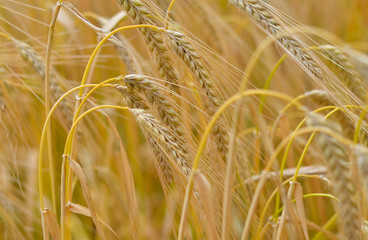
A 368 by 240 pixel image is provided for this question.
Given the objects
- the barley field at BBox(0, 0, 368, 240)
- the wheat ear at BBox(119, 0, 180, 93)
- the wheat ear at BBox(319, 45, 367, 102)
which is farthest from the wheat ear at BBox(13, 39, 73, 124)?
the wheat ear at BBox(319, 45, 367, 102)

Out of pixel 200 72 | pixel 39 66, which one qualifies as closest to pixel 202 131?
pixel 200 72

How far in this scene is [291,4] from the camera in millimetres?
2029

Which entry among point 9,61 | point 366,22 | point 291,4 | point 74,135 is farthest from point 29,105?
point 366,22

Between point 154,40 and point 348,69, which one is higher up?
Result: point 154,40

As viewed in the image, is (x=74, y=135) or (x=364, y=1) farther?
(x=364, y=1)

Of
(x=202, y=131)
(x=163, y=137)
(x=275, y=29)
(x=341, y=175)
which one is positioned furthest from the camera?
(x=202, y=131)

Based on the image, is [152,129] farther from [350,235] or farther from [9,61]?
[9,61]

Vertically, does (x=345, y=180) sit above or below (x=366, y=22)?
below

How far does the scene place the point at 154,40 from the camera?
0.81 m

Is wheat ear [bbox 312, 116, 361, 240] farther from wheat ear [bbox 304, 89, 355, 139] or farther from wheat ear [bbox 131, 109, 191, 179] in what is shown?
wheat ear [bbox 304, 89, 355, 139]

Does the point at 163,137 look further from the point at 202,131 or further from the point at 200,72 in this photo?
the point at 202,131

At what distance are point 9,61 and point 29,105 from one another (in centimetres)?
29

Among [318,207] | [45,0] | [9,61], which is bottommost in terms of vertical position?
[318,207]

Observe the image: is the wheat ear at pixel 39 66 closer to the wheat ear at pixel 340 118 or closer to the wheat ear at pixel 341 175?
the wheat ear at pixel 340 118
